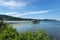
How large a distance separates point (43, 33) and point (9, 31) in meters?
1.01

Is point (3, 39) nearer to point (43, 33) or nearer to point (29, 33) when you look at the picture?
point (29, 33)

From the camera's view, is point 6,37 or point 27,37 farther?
point 6,37

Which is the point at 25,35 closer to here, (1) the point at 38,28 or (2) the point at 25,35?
(2) the point at 25,35

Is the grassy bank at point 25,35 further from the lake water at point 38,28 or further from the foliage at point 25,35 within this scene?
the lake water at point 38,28

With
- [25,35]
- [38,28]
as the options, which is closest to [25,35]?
[25,35]

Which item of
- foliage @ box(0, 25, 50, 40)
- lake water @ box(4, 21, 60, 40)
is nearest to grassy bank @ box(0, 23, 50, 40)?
foliage @ box(0, 25, 50, 40)

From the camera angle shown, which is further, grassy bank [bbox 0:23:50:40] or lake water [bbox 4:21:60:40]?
lake water [bbox 4:21:60:40]

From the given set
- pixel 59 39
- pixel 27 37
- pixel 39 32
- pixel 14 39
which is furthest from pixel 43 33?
pixel 59 39

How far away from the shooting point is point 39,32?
5238 millimetres

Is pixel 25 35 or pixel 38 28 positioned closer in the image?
pixel 25 35

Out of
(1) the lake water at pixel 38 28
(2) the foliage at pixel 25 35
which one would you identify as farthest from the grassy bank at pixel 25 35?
(1) the lake water at pixel 38 28

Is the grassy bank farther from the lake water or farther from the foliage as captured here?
the lake water

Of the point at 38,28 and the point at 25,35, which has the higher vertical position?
the point at 38,28

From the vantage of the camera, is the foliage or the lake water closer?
the foliage
